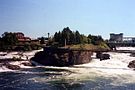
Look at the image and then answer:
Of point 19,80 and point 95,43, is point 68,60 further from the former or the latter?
point 95,43

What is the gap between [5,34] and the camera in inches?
→ 4183

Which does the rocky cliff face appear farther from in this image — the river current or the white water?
the river current

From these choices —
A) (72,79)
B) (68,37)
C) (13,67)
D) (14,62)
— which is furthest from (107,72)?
(68,37)

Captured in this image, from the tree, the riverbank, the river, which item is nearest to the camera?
the river

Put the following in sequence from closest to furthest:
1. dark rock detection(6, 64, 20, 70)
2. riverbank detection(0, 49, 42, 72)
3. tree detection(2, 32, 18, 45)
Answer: dark rock detection(6, 64, 20, 70)
riverbank detection(0, 49, 42, 72)
tree detection(2, 32, 18, 45)

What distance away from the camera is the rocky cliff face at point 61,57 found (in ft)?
238

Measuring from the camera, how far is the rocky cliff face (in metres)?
72.7

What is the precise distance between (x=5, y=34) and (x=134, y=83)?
65754 mm

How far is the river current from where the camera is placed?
46188 mm

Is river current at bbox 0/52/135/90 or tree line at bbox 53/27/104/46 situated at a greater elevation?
tree line at bbox 53/27/104/46

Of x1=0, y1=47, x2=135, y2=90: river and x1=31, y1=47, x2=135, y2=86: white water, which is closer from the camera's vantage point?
x1=0, y1=47, x2=135, y2=90: river

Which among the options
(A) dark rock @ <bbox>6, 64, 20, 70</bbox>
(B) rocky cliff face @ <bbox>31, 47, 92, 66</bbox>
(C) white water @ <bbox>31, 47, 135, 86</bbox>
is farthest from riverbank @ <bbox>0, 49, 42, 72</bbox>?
(C) white water @ <bbox>31, 47, 135, 86</bbox>

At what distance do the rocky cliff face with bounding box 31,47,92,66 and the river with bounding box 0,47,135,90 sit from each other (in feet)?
20.7

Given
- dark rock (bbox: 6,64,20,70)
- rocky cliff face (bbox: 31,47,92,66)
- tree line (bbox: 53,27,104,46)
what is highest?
tree line (bbox: 53,27,104,46)
